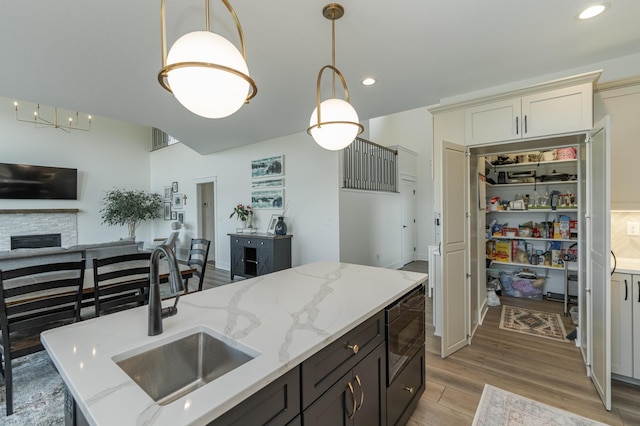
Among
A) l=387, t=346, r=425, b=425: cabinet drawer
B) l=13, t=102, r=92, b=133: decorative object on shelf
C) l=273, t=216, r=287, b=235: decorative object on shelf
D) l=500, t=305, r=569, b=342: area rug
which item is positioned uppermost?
l=13, t=102, r=92, b=133: decorative object on shelf

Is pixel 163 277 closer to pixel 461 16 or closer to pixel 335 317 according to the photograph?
pixel 335 317

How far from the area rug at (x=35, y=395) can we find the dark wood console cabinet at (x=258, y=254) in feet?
8.81

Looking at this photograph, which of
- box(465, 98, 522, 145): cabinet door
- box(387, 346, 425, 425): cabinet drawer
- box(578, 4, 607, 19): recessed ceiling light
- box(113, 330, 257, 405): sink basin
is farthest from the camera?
box(465, 98, 522, 145): cabinet door

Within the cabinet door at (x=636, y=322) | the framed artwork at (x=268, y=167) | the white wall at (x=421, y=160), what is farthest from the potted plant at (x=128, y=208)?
the cabinet door at (x=636, y=322)

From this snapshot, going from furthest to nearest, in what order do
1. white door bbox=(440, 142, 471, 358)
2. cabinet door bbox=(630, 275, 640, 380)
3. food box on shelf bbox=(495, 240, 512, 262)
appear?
food box on shelf bbox=(495, 240, 512, 262) < white door bbox=(440, 142, 471, 358) < cabinet door bbox=(630, 275, 640, 380)

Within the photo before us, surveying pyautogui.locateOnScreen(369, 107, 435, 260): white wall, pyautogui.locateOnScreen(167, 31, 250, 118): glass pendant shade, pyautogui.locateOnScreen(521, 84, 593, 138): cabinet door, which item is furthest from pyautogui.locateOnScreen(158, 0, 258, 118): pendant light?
pyautogui.locateOnScreen(369, 107, 435, 260): white wall

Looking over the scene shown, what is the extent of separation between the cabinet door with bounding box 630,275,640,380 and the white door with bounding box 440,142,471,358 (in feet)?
3.61

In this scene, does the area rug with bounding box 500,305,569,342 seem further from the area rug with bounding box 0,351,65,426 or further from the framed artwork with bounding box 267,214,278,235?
the area rug with bounding box 0,351,65,426

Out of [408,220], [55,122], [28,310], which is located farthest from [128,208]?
[408,220]

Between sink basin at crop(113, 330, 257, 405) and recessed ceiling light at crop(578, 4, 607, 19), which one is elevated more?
recessed ceiling light at crop(578, 4, 607, 19)

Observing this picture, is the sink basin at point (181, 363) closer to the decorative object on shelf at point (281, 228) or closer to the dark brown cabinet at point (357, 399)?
the dark brown cabinet at point (357, 399)

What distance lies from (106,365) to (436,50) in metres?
2.75

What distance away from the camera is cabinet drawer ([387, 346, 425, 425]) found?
1496 millimetres

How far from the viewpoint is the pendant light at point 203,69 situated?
0.97 metres
